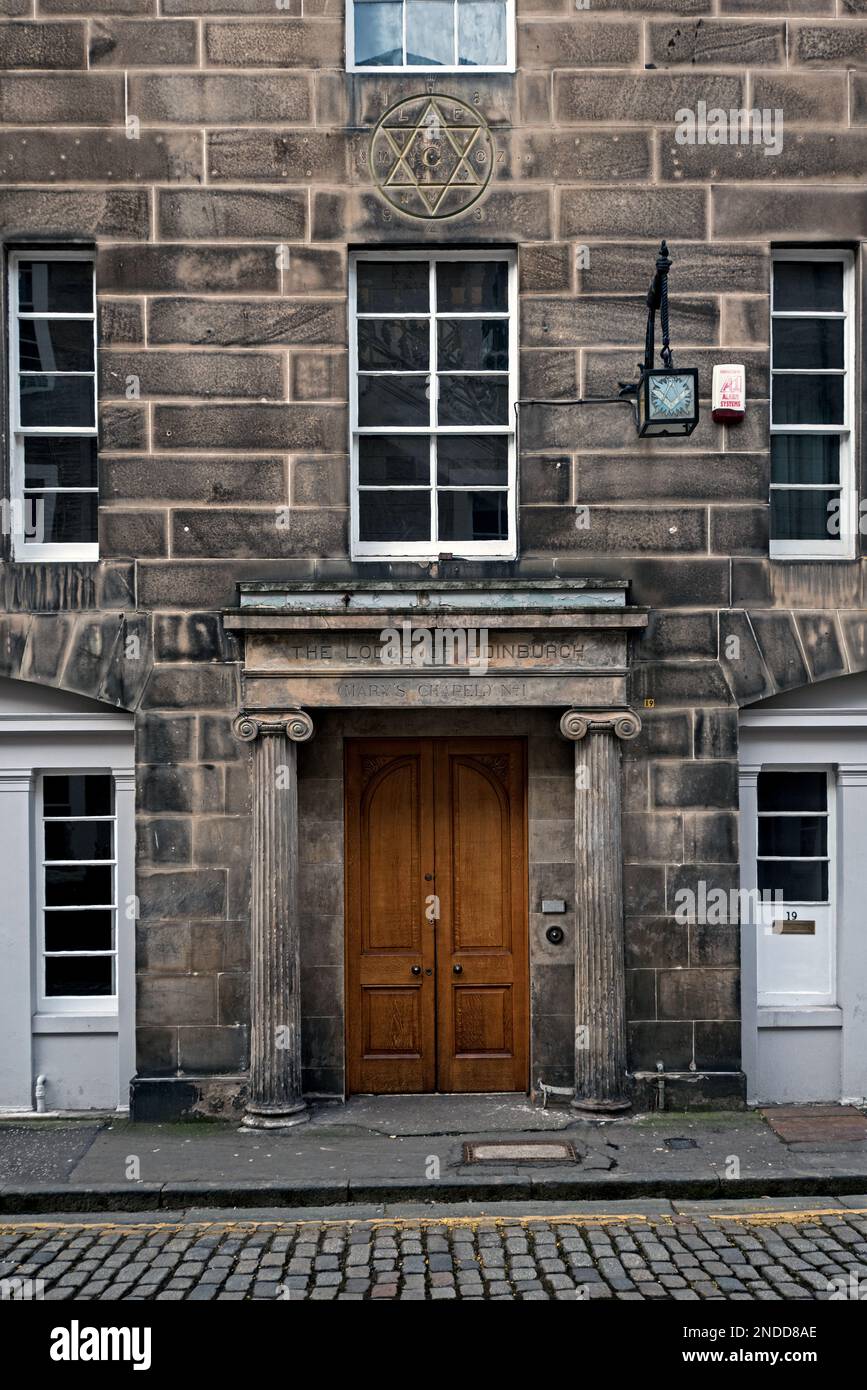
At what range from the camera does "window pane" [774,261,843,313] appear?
9.33m

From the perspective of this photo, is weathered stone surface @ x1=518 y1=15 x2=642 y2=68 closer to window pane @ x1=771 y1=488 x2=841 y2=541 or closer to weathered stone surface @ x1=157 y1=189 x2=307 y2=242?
weathered stone surface @ x1=157 y1=189 x2=307 y2=242

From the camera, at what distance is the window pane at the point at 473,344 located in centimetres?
927

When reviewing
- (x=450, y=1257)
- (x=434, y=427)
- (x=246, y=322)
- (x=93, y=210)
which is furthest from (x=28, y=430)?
(x=450, y=1257)

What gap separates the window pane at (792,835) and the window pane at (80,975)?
17.7ft

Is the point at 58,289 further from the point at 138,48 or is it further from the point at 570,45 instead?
the point at 570,45

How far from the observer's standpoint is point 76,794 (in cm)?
943

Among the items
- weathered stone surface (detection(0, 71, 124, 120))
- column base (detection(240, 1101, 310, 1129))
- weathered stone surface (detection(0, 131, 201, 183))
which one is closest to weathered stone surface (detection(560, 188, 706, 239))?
weathered stone surface (detection(0, 131, 201, 183))

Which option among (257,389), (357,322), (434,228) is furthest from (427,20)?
(257,389)

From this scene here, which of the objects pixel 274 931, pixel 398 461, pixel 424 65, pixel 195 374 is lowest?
pixel 274 931

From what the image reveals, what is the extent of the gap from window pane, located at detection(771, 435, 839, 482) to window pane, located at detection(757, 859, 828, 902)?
10.2ft

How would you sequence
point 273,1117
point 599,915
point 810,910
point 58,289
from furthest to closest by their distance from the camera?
point 810,910 → point 58,289 → point 599,915 → point 273,1117

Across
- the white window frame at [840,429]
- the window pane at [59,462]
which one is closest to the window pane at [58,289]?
the window pane at [59,462]

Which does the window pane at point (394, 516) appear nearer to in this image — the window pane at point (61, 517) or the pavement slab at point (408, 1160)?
the window pane at point (61, 517)

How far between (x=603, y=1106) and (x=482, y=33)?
8271 mm
